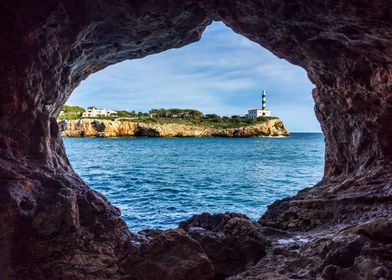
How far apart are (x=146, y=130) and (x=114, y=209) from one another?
14157cm

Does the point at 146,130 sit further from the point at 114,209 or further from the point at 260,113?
the point at 114,209

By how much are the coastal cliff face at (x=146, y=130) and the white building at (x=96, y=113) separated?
65.7ft

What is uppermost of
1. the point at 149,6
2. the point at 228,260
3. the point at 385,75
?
the point at 149,6

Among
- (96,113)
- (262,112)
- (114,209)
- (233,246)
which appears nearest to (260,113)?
(262,112)

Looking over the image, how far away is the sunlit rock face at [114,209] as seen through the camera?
257 inches

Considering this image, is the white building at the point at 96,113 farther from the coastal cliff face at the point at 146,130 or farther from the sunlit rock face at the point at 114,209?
the sunlit rock face at the point at 114,209

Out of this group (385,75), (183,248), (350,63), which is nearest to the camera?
(183,248)

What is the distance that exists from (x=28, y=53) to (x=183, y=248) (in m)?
5.76

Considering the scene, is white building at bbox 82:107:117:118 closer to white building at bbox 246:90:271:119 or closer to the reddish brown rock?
white building at bbox 246:90:271:119

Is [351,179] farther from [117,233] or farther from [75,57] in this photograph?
[75,57]

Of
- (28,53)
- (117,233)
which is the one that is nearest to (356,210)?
(117,233)

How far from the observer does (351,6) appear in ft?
21.6

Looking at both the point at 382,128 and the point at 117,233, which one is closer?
the point at 117,233

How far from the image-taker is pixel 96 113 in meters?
176
